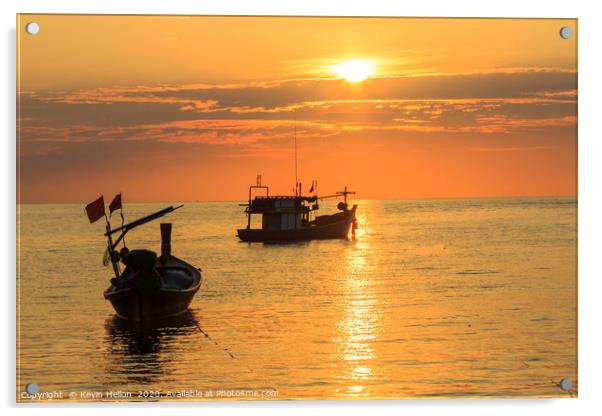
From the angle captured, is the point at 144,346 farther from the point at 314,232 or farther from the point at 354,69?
the point at 314,232

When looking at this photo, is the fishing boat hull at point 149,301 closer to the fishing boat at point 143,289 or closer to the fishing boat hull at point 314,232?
the fishing boat at point 143,289

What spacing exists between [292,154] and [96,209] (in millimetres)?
2223

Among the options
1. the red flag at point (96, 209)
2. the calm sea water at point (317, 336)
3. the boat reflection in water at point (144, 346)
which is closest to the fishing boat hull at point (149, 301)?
the boat reflection in water at point (144, 346)

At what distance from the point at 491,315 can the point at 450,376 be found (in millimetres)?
3201

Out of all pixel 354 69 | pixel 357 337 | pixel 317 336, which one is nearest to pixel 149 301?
pixel 317 336

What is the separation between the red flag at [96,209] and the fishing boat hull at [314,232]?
17.1 m

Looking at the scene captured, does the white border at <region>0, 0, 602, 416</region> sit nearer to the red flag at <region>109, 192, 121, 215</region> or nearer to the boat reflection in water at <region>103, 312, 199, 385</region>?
the boat reflection in water at <region>103, 312, 199, 385</region>

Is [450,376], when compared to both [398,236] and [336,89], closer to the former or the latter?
[336,89]

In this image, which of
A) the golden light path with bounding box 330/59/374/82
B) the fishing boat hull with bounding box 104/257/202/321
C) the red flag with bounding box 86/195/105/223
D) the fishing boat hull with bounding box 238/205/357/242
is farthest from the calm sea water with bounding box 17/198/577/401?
the fishing boat hull with bounding box 238/205/357/242

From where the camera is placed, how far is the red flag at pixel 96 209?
1124cm

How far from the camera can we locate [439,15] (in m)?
9.93

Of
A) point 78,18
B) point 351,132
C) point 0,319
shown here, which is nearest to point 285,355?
point 351,132

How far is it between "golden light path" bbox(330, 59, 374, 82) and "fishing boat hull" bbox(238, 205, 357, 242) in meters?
17.7

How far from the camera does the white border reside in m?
9.38
